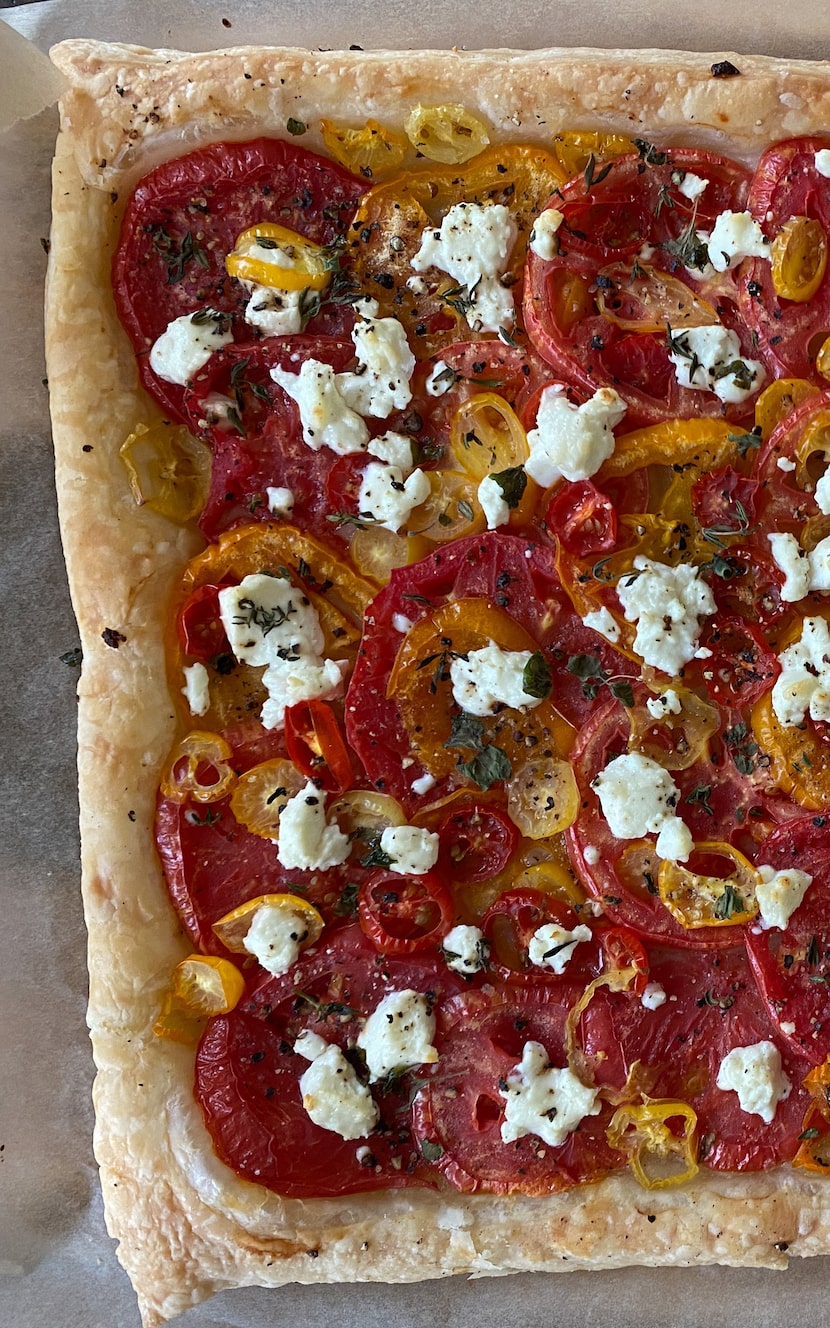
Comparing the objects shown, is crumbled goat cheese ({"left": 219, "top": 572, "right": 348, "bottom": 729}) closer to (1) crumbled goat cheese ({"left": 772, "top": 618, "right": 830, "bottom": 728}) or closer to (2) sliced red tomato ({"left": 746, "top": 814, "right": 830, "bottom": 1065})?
(1) crumbled goat cheese ({"left": 772, "top": 618, "right": 830, "bottom": 728})

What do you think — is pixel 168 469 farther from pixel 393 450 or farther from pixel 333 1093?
pixel 333 1093

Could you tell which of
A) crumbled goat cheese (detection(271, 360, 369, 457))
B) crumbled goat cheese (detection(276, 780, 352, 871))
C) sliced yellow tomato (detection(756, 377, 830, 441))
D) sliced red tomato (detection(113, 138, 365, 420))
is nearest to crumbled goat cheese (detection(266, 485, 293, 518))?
crumbled goat cheese (detection(271, 360, 369, 457))

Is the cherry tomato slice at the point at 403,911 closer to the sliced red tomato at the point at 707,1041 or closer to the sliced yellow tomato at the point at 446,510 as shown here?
the sliced red tomato at the point at 707,1041

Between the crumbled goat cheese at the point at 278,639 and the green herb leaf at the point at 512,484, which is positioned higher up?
the green herb leaf at the point at 512,484

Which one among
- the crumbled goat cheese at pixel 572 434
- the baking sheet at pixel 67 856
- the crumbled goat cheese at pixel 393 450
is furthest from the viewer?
the baking sheet at pixel 67 856

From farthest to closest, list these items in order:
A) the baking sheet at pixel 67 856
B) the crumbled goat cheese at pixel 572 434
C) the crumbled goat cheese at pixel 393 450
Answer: the baking sheet at pixel 67 856
the crumbled goat cheese at pixel 393 450
the crumbled goat cheese at pixel 572 434

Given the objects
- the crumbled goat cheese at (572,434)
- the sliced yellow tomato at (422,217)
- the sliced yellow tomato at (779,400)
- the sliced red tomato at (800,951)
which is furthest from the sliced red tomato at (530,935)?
the sliced yellow tomato at (422,217)

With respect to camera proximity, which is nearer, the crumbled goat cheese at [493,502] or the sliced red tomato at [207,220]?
the crumbled goat cheese at [493,502]
